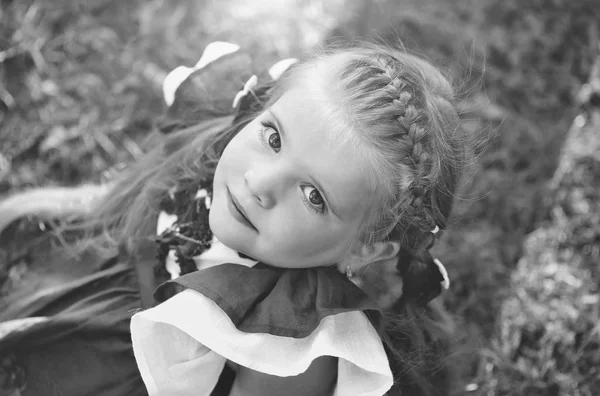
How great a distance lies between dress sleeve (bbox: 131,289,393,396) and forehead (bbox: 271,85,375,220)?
0.27 m

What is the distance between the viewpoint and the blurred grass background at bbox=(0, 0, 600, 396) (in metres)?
2.00

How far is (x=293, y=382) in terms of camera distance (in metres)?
1.41

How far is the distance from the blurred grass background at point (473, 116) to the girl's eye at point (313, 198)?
0.74 m

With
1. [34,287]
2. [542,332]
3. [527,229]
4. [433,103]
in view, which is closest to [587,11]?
[527,229]

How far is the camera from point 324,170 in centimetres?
129

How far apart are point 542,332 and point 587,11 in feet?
5.36

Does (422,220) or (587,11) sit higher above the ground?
(422,220)

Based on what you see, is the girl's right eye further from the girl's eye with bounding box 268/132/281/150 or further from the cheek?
the cheek

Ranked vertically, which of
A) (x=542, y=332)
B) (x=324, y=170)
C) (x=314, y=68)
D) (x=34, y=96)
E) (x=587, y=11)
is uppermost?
(x=314, y=68)

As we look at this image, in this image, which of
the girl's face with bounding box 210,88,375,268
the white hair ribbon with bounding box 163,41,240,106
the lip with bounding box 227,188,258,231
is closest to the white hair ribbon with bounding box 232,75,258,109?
the white hair ribbon with bounding box 163,41,240,106

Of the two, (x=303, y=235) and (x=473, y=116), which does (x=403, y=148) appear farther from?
(x=473, y=116)

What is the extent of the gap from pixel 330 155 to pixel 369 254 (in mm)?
316

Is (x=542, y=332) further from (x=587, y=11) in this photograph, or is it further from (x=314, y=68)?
(x=587, y=11)

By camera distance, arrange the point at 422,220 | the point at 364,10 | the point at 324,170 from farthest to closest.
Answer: the point at 364,10
the point at 422,220
the point at 324,170
